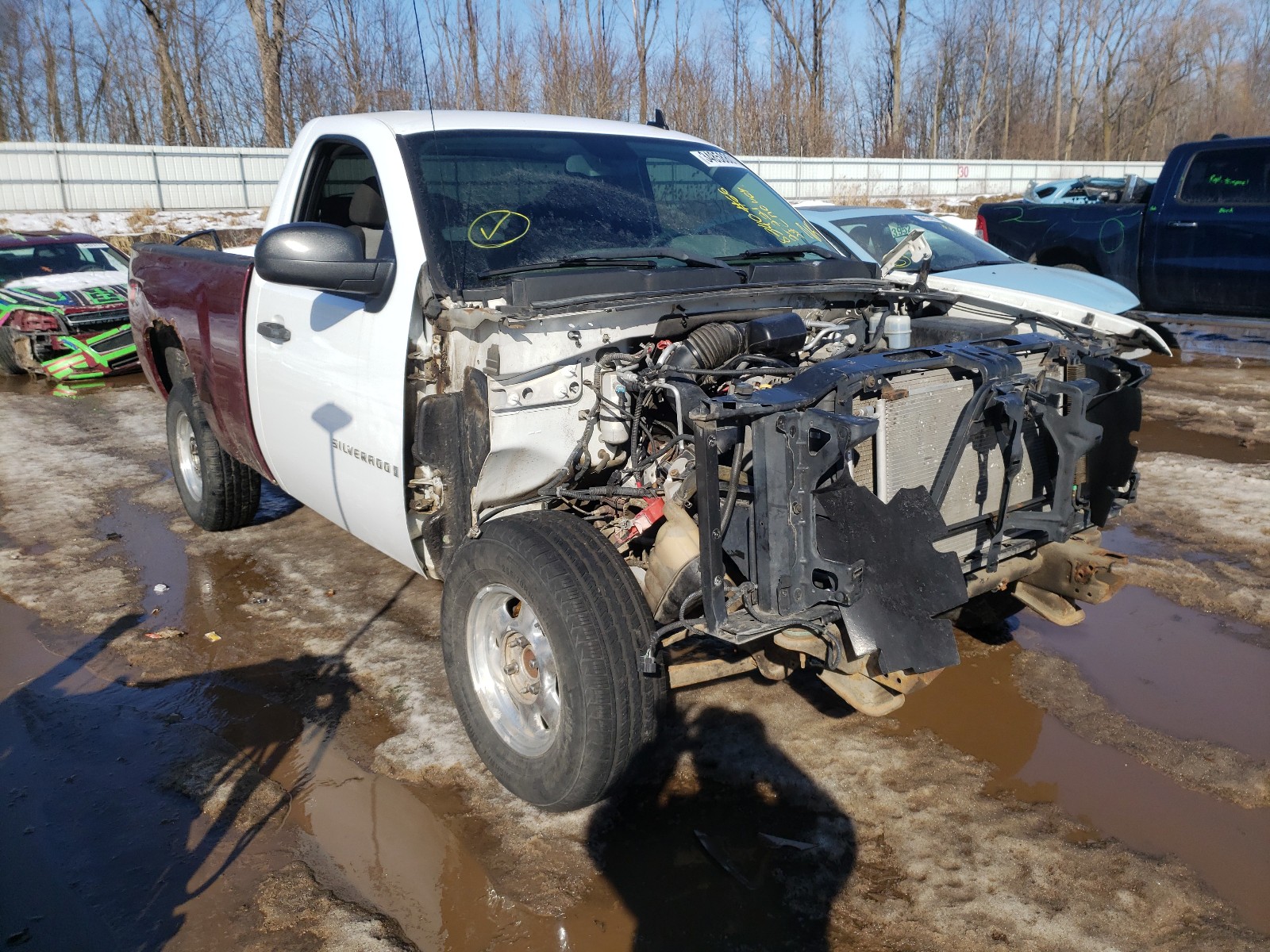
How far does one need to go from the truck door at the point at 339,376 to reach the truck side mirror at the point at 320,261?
0.29ft

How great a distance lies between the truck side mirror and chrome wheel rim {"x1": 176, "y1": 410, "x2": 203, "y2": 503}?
111 inches

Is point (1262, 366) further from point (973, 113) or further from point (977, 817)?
point (973, 113)

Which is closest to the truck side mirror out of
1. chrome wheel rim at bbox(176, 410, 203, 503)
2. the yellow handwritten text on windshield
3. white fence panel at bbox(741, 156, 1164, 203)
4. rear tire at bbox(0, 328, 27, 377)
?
the yellow handwritten text on windshield

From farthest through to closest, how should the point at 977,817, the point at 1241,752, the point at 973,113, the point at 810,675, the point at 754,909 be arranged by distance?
the point at 973,113 → the point at 810,675 → the point at 1241,752 → the point at 977,817 → the point at 754,909

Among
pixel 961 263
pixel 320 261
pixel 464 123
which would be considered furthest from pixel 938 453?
pixel 961 263

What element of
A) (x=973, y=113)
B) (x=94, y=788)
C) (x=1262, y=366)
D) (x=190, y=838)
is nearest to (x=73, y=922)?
(x=190, y=838)

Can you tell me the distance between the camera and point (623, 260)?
3.61 metres

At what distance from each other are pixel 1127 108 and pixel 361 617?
52822 mm

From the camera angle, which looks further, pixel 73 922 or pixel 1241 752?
pixel 1241 752

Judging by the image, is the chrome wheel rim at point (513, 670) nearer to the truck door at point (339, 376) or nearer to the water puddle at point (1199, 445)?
the truck door at point (339, 376)

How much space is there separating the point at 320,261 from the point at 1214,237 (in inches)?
365

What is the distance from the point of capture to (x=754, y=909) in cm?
272

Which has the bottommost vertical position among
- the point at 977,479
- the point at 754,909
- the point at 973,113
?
the point at 754,909

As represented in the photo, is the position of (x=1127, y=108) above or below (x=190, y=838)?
above
